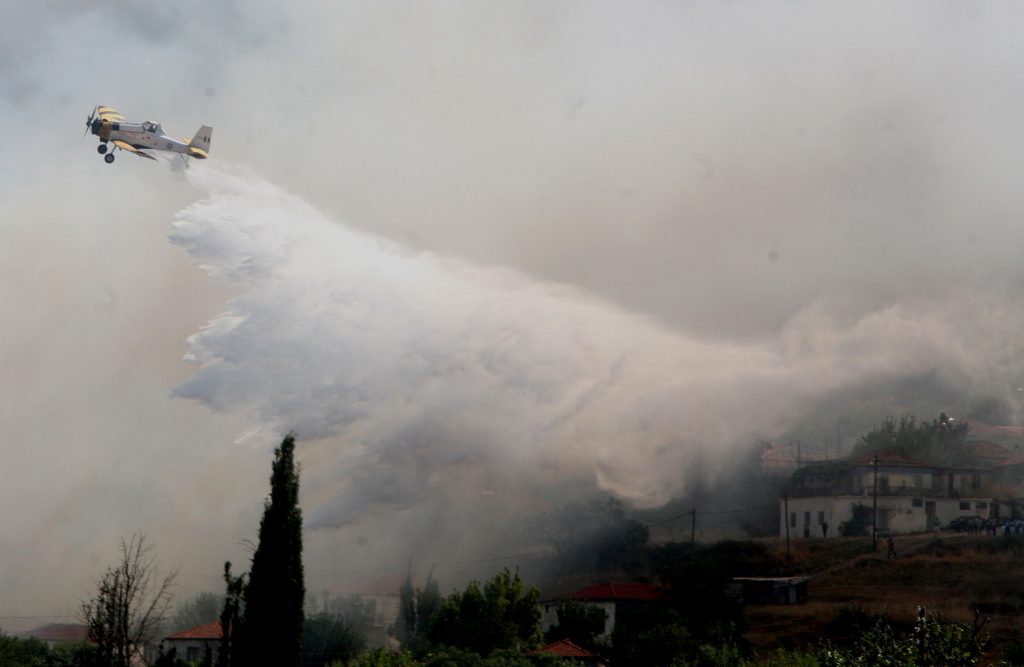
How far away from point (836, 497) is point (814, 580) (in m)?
16.6

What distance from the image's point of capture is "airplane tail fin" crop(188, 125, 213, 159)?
276 feet

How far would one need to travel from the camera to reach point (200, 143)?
278 feet

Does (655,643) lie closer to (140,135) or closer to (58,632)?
(140,135)

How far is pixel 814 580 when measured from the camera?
370 feet

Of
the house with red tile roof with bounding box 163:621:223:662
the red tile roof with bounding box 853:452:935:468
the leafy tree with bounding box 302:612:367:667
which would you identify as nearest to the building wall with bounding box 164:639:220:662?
the house with red tile roof with bounding box 163:621:223:662

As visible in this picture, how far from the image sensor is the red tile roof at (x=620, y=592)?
358 ft

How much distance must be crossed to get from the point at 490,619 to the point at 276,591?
42.0 meters

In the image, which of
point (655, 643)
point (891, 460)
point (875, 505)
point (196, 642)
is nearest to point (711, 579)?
point (655, 643)

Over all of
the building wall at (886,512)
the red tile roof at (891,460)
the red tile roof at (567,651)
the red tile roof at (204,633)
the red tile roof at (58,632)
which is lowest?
the red tile roof at (58,632)

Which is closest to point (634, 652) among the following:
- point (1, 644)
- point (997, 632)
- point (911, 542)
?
point (997, 632)

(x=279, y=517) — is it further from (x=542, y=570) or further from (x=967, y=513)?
(x=967, y=513)

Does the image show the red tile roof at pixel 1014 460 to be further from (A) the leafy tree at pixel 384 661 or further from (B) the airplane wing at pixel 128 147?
(B) the airplane wing at pixel 128 147

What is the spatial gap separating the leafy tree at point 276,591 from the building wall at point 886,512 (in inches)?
3082

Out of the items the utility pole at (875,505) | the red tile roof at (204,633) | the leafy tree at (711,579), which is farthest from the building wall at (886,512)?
the red tile roof at (204,633)
